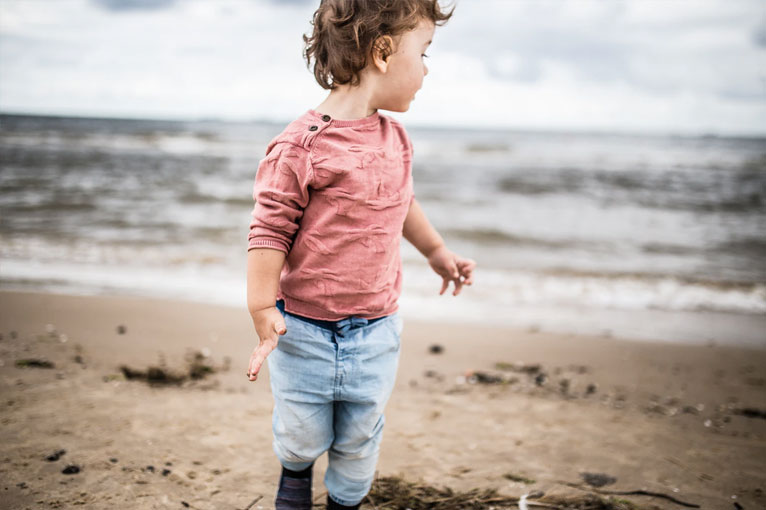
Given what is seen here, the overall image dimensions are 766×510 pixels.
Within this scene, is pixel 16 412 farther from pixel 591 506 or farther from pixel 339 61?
pixel 591 506

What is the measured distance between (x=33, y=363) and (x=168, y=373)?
2.47 feet

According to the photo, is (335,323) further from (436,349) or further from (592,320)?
(592,320)

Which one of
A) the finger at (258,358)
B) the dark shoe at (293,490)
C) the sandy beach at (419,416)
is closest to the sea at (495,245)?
the sandy beach at (419,416)

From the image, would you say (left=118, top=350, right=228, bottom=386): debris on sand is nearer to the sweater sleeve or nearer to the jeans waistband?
the jeans waistband

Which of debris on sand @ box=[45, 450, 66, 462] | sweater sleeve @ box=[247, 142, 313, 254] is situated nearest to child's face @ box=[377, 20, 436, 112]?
sweater sleeve @ box=[247, 142, 313, 254]

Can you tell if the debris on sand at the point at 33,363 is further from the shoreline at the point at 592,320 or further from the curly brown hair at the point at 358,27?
the curly brown hair at the point at 358,27

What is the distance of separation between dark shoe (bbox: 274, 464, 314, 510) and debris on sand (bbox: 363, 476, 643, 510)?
1.06 ft

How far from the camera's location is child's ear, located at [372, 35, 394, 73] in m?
1.47

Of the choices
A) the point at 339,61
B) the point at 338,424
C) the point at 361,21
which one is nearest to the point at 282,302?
the point at 338,424

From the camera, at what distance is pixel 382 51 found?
1484 millimetres

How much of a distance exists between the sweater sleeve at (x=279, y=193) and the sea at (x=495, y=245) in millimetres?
3148

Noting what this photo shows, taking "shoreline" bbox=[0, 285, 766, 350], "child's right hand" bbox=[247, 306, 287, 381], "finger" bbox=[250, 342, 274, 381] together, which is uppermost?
"child's right hand" bbox=[247, 306, 287, 381]

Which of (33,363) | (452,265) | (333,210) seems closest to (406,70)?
(333,210)

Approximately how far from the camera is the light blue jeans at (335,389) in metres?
1.56
